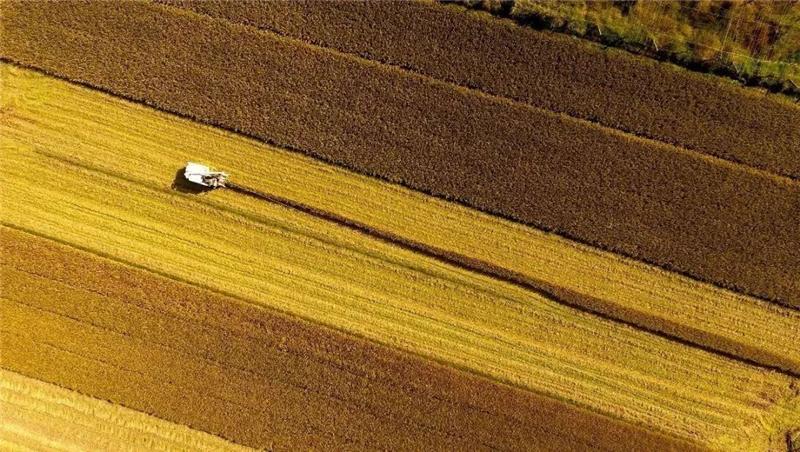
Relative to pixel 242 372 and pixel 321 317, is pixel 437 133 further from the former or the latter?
pixel 242 372

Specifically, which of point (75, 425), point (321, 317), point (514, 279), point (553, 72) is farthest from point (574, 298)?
point (75, 425)

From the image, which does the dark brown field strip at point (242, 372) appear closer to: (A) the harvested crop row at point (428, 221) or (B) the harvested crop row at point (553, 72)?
(A) the harvested crop row at point (428, 221)

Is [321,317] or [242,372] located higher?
[321,317]

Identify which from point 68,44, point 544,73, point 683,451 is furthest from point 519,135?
point 68,44

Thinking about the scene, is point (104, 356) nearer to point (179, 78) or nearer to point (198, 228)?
point (198, 228)

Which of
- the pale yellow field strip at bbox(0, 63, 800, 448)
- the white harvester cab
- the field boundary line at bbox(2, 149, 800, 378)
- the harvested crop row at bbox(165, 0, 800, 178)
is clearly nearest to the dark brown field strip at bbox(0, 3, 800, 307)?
the harvested crop row at bbox(165, 0, 800, 178)
